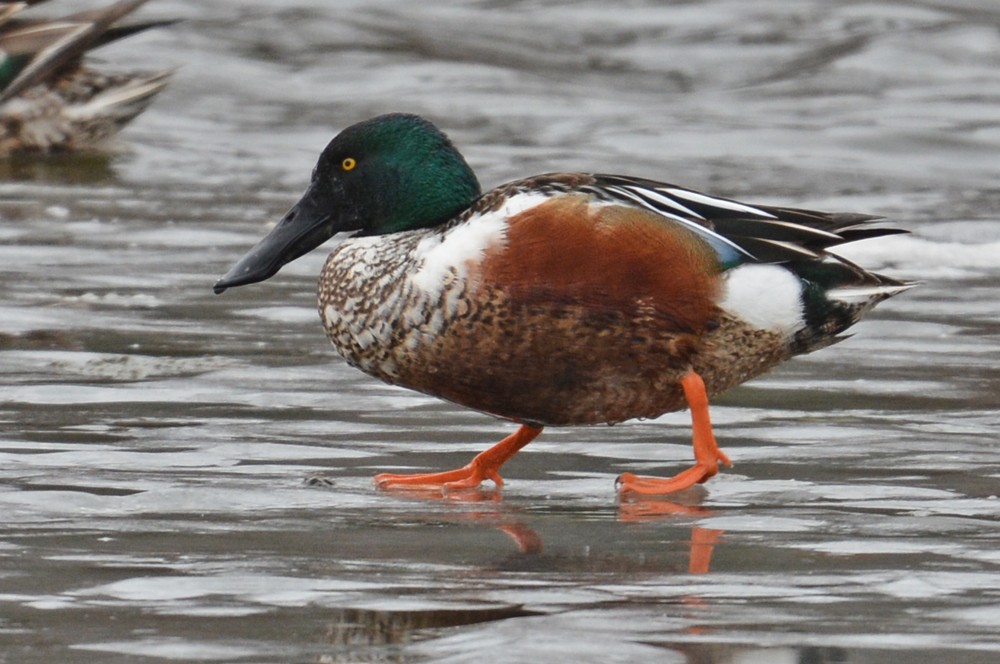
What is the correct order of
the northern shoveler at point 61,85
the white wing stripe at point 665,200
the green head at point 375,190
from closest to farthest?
1. the white wing stripe at point 665,200
2. the green head at point 375,190
3. the northern shoveler at point 61,85

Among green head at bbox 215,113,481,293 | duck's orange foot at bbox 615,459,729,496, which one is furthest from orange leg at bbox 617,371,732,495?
green head at bbox 215,113,481,293

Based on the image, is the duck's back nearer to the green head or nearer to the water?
the green head

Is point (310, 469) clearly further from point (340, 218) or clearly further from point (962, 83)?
point (962, 83)

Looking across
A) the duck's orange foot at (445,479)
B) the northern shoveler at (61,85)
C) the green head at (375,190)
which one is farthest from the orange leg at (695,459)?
the northern shoveler at (61,85)

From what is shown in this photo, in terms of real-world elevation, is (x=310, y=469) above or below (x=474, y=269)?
below

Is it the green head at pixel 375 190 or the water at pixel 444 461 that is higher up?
the green head at pixel 375 190

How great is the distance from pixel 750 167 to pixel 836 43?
528cm

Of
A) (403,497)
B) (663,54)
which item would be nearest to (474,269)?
(403,497)

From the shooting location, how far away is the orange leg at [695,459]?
17.9 feet

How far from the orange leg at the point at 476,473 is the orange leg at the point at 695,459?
1.25 ft

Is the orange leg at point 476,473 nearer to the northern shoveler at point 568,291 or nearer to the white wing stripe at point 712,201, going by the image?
the northern shoveler at point 568,291

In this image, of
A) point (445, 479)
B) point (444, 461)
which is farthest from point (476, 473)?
point (444, 461)

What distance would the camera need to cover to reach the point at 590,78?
17328 millimetres

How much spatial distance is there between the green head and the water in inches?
21.0
